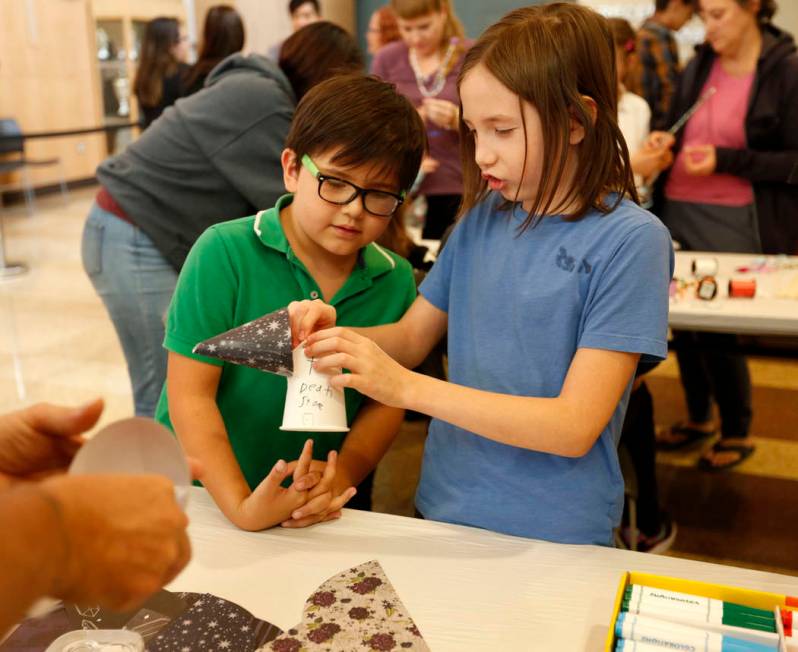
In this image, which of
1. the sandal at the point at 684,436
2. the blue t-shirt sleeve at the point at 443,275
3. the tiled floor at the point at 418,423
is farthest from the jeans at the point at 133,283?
the sandal at the point at 684,436

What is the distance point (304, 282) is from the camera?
146 centimetres

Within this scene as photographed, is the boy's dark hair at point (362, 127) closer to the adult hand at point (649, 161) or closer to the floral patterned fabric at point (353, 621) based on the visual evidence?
the floral patterned fabric at point (353, 621)

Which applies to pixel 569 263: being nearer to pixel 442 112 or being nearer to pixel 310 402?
pixel 310 402

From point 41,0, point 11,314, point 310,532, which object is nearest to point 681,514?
point 310,532

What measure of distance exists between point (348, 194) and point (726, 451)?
2291 millimetres

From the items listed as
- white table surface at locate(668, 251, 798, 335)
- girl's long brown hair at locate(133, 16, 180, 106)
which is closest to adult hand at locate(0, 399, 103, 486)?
white table surface at locate(668, 251, 798, 335)

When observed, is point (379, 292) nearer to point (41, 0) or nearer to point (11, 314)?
point (11, 314)

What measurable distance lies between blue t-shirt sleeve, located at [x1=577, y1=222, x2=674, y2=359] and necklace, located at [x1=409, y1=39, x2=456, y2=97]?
6.79ft

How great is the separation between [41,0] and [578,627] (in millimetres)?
9347

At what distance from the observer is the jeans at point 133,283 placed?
2342 millimetres

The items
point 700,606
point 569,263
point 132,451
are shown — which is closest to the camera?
point 132,451

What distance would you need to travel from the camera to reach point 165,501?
65 centimetres

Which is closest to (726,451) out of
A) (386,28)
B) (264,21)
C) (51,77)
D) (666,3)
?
(666,3)

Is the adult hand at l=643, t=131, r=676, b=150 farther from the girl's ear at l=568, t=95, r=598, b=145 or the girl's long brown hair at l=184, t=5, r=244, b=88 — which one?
the girl's ear at l=568, t=95, r=598, b=145
